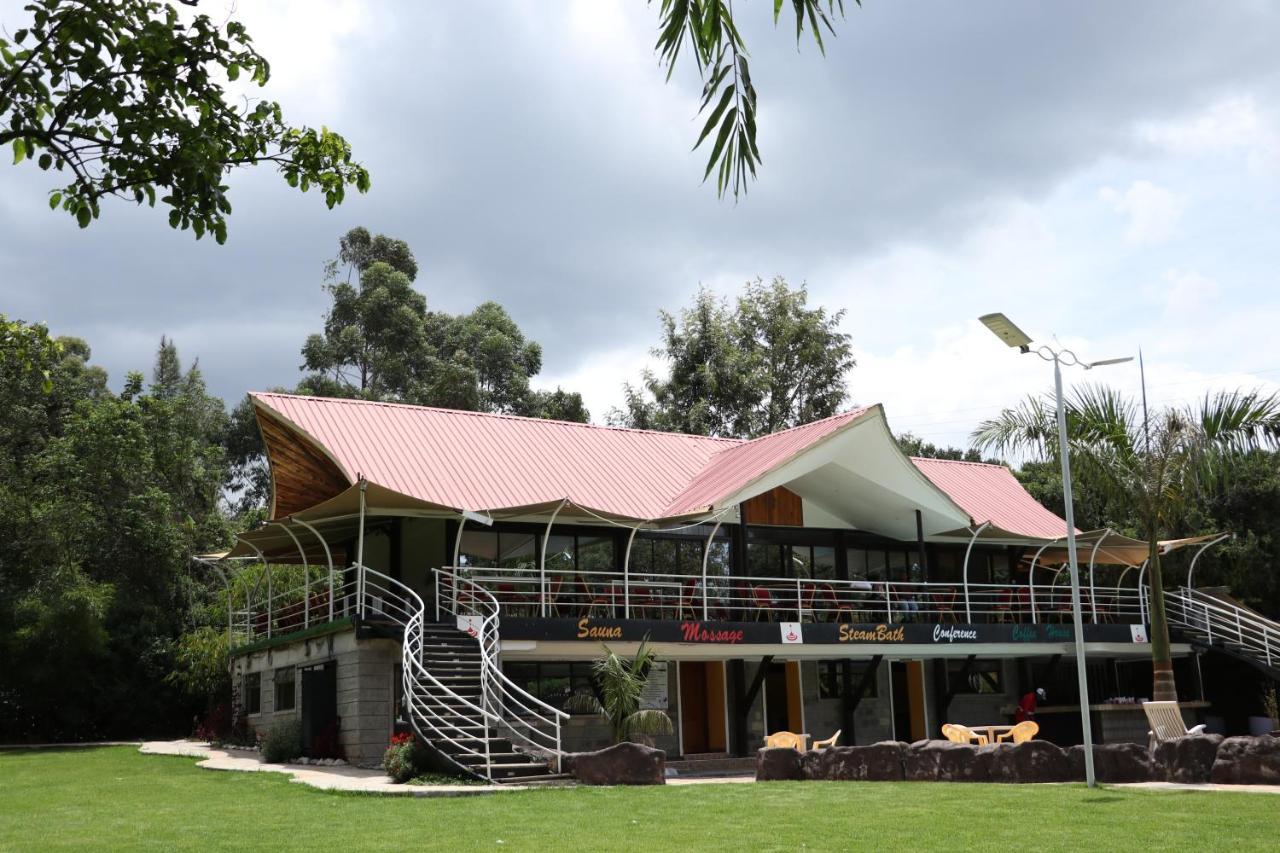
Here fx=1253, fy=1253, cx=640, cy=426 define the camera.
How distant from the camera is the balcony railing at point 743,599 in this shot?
73.7 feet

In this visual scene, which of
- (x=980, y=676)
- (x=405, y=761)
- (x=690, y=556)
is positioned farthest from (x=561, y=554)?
(x=980, y=676)

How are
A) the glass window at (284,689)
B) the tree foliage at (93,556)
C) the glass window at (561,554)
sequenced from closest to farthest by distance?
the glass window at (561,554), the glass window at (284,689), the tree foliage at (93,556)

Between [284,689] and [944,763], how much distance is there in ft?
47.4

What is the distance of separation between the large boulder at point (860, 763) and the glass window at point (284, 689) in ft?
39.7

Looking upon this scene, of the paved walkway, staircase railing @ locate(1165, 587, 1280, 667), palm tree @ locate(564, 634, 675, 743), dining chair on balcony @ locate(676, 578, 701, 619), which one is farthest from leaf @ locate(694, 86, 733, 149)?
staircase railing @ locate(1165, 587, 1280, 667)

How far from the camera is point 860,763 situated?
16.6m

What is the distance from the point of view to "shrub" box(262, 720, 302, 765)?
21391 millimetres

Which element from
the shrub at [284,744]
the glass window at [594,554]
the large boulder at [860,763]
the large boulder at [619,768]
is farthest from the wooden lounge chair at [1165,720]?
the shrub at [284,744]

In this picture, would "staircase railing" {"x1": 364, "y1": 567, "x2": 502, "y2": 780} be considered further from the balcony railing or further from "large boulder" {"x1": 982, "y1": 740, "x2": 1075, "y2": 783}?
"large boulder" {"x1": 982, "y1": 740, "x2": 1075, "y2": 783}

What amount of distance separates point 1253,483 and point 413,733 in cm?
2875

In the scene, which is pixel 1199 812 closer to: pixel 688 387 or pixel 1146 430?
pixel 1146 430

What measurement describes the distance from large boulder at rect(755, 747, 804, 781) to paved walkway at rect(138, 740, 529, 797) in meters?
3.42

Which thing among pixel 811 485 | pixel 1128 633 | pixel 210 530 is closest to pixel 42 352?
pixel 811 485

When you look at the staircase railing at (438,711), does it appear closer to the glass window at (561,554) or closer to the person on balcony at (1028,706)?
the glass window at (561,554)
